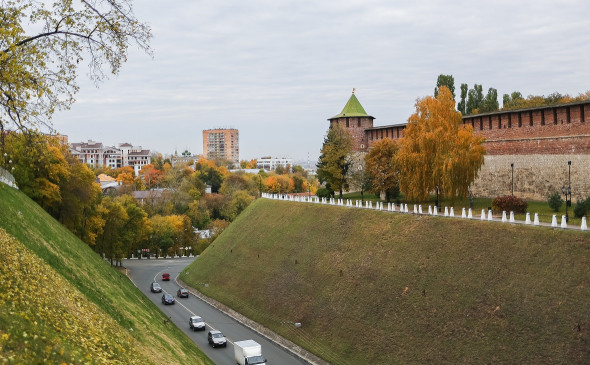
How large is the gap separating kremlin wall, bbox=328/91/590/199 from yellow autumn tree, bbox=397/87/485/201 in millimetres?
2747

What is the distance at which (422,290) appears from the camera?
19.8 meters

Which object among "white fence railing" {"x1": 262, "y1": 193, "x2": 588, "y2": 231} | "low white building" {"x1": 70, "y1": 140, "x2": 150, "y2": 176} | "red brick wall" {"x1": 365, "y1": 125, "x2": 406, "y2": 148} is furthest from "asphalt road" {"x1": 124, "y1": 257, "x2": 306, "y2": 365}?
"low white building" {"x1": 70, "y1": 140, "x2": 150, "y2": 176}

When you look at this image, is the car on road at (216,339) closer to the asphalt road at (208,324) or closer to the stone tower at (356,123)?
the asphalt road at (208,324)

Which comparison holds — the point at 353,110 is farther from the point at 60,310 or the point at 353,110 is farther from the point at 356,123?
Result: the point at 60,310

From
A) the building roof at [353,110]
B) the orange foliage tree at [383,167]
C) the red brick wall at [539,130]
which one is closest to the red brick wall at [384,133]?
the building roof at [353,110]

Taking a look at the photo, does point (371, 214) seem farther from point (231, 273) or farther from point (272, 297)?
point (231, 273)

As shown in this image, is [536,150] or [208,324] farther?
[536,150]

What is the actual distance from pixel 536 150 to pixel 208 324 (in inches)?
793

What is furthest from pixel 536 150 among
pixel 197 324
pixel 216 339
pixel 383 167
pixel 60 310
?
pixel 60 310

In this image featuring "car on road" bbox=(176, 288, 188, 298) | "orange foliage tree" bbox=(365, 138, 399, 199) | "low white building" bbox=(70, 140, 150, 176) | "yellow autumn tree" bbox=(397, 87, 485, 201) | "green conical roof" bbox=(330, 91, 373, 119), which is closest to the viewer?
"yellow autumn tree" bbox=(397, 87, 485, 201)

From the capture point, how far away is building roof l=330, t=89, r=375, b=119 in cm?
4625

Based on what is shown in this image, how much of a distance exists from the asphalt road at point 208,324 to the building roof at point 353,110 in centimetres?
2034

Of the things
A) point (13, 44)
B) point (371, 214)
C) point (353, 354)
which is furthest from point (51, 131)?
point (371, 214)

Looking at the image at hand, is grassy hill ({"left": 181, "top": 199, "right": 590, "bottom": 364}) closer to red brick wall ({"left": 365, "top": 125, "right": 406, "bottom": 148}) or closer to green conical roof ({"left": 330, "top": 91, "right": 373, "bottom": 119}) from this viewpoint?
red brick wall ({"left": 365, "top": 125, "right": 406, "bottom": 148})
